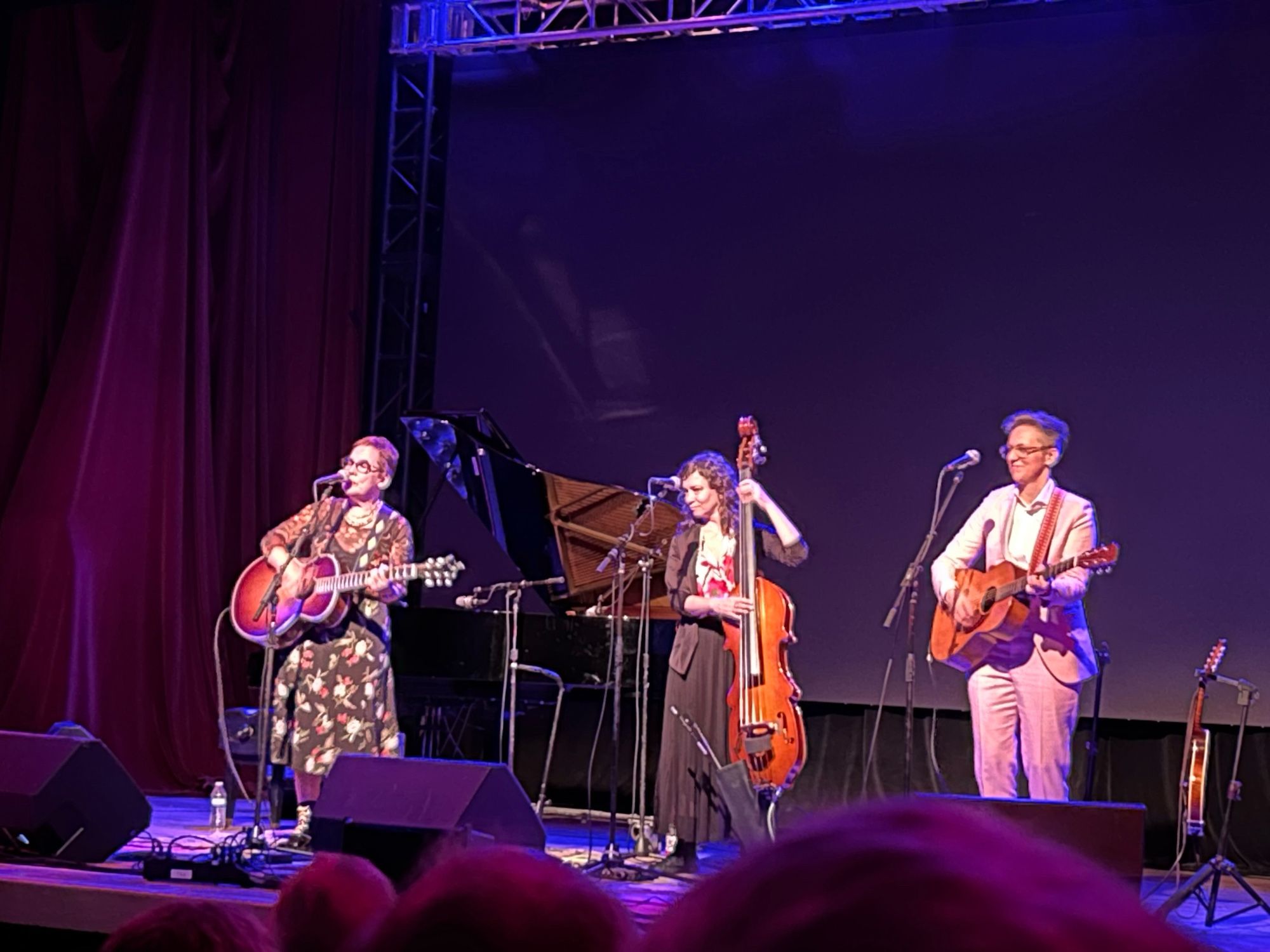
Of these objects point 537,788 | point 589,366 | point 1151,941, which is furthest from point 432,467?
point 1151,941

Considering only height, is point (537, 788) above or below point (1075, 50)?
below

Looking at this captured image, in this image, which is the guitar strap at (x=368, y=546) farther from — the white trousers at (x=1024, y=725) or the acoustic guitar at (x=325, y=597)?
the white trousers at (x=1024, y=725)

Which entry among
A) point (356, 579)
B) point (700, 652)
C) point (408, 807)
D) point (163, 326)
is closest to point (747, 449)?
point (700, 652)

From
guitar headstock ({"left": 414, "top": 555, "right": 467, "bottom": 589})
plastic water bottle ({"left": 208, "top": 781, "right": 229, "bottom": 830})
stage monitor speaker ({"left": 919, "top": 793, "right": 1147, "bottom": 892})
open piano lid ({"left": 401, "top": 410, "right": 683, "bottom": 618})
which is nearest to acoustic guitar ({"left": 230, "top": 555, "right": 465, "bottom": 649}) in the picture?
guitar headstock ({"left": 414, "top": 555, "right": 467, "bottom": 589})

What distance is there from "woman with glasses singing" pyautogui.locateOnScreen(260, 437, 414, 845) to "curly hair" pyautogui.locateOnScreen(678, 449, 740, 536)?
125 centimetres

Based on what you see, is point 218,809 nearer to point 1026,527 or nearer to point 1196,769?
point 1026,527

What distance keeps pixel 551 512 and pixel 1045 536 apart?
2.41 meters

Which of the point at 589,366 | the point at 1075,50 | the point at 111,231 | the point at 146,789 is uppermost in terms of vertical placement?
the point at 1075,50

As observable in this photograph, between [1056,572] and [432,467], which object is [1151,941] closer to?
[1056,572]

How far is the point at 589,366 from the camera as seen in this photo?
347 inches

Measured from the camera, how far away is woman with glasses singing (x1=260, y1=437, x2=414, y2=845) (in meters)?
6.03

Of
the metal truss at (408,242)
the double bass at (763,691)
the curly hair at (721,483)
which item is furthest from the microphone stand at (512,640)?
the metal truss at (408,242)

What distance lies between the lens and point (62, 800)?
471 cm

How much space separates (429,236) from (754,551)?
15.1 feet
